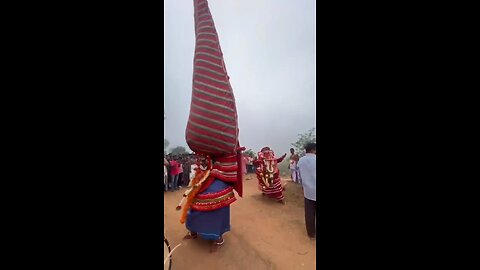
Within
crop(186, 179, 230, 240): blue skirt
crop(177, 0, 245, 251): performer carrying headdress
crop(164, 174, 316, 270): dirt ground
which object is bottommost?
crop(164, 174, 316, 270): dirt ground

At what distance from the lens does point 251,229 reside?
283 cm

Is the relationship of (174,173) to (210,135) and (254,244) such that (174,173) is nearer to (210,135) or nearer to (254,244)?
(254,244)

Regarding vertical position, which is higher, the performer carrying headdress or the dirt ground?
the performer carrying headdress

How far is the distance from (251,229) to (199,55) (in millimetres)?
2119

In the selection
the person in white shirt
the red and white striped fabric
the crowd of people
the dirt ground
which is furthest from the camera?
the crowd of people

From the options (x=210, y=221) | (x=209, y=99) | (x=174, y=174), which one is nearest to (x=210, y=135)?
(x=209, y=99)

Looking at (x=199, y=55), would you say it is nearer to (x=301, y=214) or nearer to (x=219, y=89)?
(x=219, y=89)

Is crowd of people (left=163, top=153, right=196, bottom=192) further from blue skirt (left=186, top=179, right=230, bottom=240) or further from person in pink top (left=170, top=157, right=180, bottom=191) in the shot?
blue skirt (left=186, top=179, right=230, bottom=240)

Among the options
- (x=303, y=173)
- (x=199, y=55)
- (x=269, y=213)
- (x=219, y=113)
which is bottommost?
(x=269, y=213)

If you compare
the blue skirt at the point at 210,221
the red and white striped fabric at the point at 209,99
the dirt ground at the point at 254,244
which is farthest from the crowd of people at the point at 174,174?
the red and white striped fabric at the point at 209,99

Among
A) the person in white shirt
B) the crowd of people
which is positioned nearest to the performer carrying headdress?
the person in white shirt

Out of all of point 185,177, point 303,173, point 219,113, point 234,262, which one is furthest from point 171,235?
point 185,177

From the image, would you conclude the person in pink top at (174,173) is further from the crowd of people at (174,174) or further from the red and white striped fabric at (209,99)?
the red and white striped fabric at (209,99)

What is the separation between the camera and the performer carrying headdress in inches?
85.0
